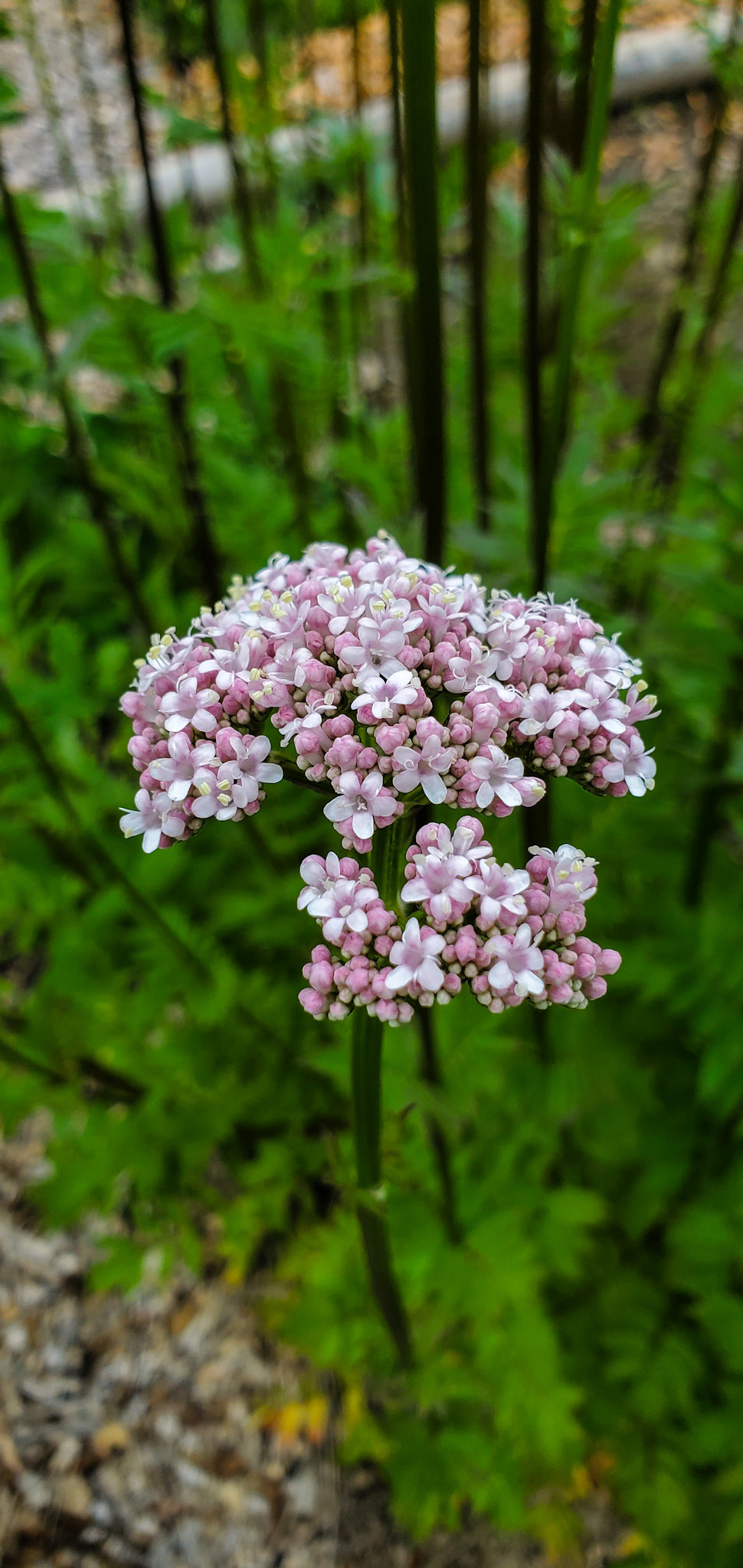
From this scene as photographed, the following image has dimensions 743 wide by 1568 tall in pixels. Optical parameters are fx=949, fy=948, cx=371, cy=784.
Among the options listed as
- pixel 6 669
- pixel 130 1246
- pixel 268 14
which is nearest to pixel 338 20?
pixel 268 14

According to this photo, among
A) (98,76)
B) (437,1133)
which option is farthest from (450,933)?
(98,76)

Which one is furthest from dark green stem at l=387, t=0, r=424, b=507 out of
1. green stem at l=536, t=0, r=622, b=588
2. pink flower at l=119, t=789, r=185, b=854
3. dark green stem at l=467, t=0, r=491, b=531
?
pink flower at l=119, t=789, r=185, b=854

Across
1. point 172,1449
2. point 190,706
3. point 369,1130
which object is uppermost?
point 190,706

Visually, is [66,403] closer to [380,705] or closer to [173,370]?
[173,370]

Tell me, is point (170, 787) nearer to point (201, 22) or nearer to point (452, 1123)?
point (452, 1123)

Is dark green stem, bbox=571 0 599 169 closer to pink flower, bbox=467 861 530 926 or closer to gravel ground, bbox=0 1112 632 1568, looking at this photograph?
pink flower, bbox=467 861 530 926

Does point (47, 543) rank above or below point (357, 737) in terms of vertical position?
below

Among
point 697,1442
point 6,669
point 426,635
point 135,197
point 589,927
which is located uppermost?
point 135,197
